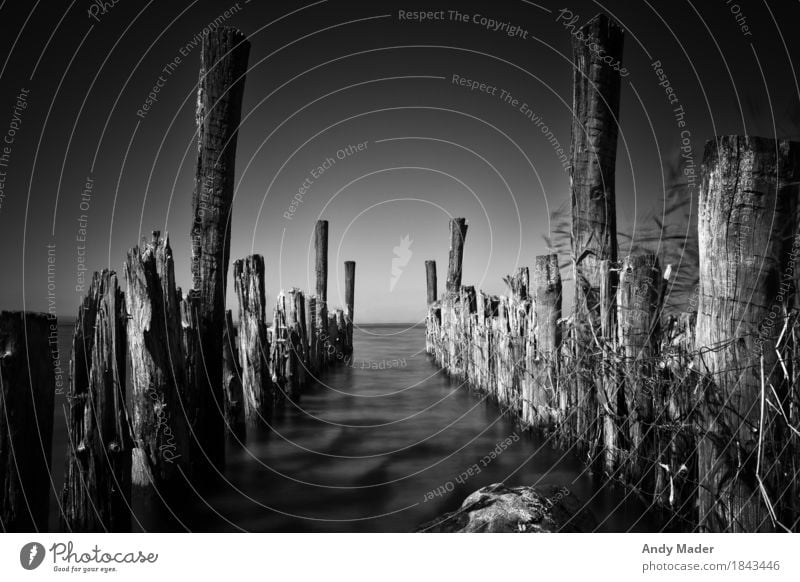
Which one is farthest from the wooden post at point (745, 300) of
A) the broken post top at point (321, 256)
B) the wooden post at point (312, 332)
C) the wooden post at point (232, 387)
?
the broken post top at point (321, 256)

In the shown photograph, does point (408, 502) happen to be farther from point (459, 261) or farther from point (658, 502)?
point (459, 261)

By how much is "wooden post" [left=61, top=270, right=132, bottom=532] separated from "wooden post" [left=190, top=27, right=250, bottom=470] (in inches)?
51.3

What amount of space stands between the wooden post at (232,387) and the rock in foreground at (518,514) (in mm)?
2833

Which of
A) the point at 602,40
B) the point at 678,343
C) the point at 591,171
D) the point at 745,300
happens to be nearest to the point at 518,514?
the point at 678,343

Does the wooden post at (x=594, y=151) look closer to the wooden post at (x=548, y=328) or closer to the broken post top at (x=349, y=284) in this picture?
the wooden post at (x=548, y=328)

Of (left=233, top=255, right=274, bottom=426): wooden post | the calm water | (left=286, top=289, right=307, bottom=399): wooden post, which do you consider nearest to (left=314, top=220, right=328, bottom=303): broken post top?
(left=286, top=289, right=307, bottom=399): wooden post

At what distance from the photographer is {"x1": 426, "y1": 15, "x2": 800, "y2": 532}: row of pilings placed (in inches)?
94.7

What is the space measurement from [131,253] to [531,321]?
3.96 m

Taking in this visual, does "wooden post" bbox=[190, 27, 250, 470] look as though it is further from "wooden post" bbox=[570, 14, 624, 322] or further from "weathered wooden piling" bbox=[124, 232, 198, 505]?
"wooden post" bbox=[570, 14, 624, 322]

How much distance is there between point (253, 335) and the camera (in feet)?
20.0

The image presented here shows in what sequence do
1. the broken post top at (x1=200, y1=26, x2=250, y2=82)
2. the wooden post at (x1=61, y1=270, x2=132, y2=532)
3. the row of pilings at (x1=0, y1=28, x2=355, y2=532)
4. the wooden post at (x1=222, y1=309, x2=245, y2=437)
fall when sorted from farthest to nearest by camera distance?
the wooden post at (x1=222, y1=309, x2=245, y2=437) < the broken post top at (x1=200, y1=26, x2=250, y2=82) < the wooden post at (x1=61, y1=270, x2=132, y2=532) < the row of pilings at (x1=0, y1=28, x2=355, y2=532)

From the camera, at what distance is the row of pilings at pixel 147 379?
8.36 feet
